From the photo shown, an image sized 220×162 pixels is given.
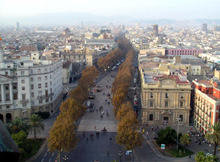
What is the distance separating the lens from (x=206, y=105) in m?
47.3

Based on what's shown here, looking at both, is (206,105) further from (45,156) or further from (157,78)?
(45,156)

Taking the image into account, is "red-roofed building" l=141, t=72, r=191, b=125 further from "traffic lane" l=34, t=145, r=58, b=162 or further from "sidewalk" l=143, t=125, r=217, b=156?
"traffic lane" l=34, t=145, r=58, b=162

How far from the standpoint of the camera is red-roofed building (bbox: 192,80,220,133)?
146 feet

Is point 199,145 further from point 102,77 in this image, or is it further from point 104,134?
point 102,77

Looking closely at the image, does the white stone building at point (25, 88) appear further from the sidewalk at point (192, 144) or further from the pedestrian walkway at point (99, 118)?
the sidewalk at point (192, 144)

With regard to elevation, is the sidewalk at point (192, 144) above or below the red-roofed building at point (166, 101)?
below

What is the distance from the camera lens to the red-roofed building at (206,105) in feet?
146

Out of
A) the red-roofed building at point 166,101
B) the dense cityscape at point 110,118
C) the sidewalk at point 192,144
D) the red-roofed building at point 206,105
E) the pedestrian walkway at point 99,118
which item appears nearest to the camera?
the dense cityscape at point 110,118

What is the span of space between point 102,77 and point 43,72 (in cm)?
4811

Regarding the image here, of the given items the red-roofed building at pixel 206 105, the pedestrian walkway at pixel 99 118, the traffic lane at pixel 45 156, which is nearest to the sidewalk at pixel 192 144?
the red-roofed building at pixel 206 105

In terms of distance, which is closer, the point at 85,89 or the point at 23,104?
the point at 23,104

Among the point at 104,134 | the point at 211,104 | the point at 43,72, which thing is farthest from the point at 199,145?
the point at 43,72

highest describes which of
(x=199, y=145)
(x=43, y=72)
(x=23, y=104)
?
(x=43, y=72)

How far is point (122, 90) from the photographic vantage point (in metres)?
61.0
